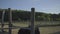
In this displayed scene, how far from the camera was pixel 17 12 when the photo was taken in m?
5.04

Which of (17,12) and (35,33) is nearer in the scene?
(35,33)

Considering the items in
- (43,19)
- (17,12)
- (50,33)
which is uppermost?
(17,12)

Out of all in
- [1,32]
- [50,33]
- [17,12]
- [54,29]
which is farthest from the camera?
[54,29]

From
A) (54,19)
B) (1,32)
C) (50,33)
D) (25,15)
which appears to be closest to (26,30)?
(1,32)

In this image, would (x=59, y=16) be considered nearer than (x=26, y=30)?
No

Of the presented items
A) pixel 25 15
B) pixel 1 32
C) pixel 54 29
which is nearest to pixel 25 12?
pixel 25 15

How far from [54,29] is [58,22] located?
1.29 feet

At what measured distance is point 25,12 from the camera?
557 centimetres

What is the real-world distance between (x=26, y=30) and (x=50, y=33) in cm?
346

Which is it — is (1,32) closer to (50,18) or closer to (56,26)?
(56,26)

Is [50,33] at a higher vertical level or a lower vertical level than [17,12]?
lower

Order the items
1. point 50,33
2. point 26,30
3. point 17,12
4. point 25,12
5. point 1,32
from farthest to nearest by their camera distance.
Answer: point 50,33, point 25,12, point 17,12, point 1,32, point 26,30

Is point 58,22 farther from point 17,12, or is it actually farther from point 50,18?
point 17,12

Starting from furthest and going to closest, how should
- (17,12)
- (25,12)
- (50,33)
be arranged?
1. (50,33)
2. (25,12)
3. (17,12)
